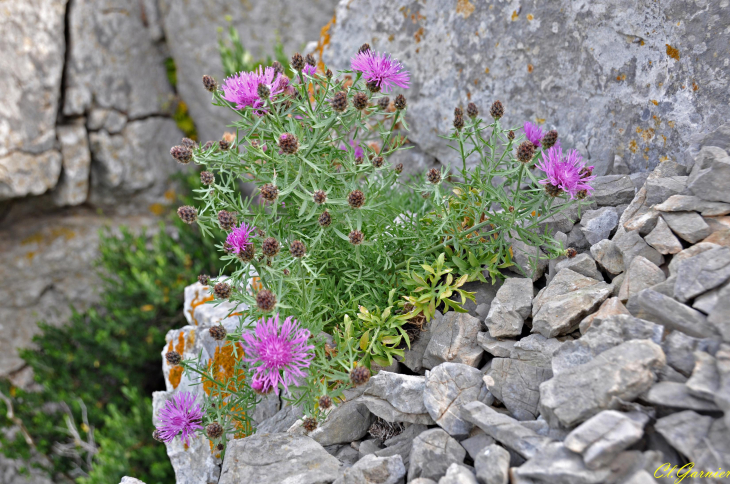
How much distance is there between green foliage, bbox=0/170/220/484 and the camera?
461cm

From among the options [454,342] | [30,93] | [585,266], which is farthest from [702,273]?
[30,93]

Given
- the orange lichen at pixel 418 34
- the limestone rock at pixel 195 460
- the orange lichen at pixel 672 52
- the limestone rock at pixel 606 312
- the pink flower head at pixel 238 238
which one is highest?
the orange lichen at pixel 418 34

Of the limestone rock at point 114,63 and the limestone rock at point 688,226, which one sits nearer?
the limestone rock at point 688,226

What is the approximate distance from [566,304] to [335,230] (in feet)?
3.06

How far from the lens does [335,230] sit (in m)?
2.08

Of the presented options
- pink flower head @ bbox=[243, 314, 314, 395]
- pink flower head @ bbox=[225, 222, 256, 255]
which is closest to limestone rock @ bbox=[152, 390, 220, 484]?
pink flower head @ bbox=[243, 314, 314, 395]

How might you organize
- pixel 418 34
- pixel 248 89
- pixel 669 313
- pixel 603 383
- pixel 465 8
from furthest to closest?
pixel 418 34
pixel 465 8
pixel 248 89
pixel 669 313
pixel 603 383

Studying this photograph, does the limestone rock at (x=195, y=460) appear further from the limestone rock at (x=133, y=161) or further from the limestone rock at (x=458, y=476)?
the limestone rock at (x=133, y=161)

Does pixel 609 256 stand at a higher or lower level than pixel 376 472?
higher

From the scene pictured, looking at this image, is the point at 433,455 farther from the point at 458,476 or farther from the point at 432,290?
the point at 432,290

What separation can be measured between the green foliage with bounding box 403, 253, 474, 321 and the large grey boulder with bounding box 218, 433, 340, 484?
690mm

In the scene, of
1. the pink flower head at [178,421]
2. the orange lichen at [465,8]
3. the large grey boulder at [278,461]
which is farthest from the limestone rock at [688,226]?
the pink flower head at [178,421]

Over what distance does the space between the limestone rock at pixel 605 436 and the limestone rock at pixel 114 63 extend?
18.2 ft

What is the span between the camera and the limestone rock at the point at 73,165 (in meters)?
5.28
